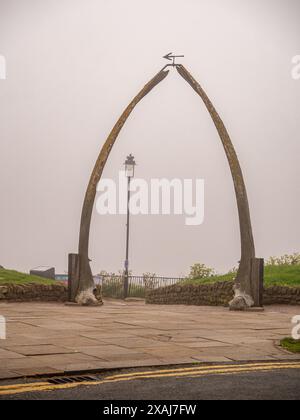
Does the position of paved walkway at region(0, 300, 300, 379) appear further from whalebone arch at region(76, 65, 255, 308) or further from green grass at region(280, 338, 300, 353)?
whalebone arch at region(76, 65, 255, 308)

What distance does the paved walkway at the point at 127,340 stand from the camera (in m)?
8.23

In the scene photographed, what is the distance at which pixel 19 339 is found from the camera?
1028 centimetres

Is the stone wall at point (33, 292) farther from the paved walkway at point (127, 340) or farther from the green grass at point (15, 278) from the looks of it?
the paved walkway at point (127, 340)

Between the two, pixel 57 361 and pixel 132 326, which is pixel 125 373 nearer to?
pixel 57 361

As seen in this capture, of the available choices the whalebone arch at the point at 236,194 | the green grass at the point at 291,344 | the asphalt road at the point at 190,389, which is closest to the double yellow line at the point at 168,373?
the asphalt road at the point at 190,389

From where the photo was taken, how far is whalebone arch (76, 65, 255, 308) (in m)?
19.5

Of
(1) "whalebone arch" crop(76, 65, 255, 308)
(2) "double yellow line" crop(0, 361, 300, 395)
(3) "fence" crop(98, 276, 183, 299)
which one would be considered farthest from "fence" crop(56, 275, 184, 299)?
(2) "double yellow line" crop(0, 361, 300, 395)

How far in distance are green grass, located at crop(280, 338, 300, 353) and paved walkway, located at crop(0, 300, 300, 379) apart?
0.16 m

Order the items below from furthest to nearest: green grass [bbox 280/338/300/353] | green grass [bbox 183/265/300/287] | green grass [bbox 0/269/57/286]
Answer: green grass [bbox 0/269/57/286]
green grass [bbox 183/265/300/287]
green grass [bbox 280/338/300/353]

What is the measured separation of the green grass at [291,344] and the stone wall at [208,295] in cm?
1003
